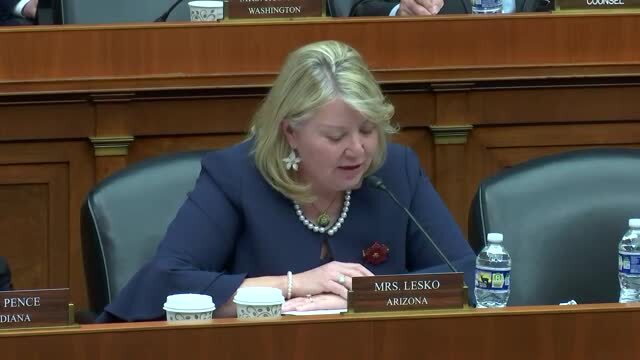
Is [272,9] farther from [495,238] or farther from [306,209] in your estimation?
[495,238]

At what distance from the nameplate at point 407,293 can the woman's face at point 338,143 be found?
2.18 feet

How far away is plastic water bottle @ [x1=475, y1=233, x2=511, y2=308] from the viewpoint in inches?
110

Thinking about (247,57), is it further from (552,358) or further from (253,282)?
(552,358)

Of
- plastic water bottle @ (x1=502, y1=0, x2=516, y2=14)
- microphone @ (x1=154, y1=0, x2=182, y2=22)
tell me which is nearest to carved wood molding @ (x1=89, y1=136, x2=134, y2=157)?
microphone @ (x1=154, y1=0, x2=182, y2=22)

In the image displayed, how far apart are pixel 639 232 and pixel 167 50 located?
4.71ft

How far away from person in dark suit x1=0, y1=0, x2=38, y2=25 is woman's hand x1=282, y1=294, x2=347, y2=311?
2.12 meters

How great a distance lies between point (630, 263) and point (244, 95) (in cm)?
132

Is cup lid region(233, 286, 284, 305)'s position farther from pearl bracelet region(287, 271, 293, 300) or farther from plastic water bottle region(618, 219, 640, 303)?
plastic water bottle region(618, 219, 640, 303)

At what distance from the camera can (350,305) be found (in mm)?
2277

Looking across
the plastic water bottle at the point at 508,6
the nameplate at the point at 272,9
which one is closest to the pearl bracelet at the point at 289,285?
the nameplate at the point at 272,9

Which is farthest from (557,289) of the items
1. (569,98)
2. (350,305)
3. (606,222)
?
(569,98)

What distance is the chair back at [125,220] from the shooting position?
2967mm

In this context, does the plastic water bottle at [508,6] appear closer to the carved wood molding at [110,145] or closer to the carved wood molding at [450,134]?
the carved wood molding at [450,134]

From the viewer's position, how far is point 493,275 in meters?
2.79
